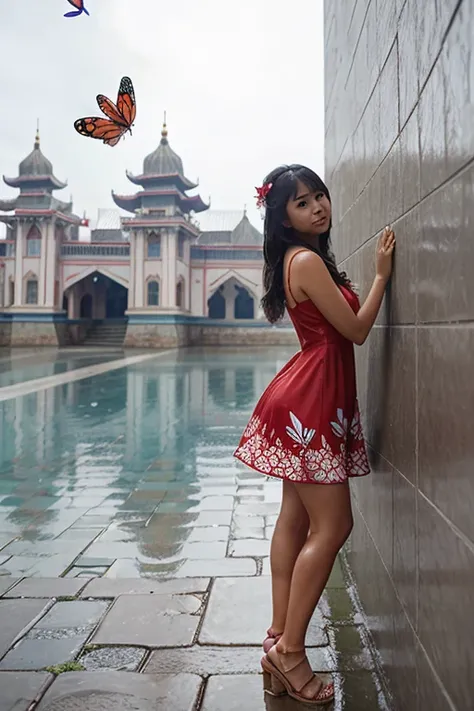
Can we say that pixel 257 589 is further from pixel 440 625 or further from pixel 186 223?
pixel 186 223

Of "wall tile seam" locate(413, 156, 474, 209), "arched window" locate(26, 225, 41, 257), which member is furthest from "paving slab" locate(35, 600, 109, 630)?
"arched window" locate(26, 225, 41, 257)

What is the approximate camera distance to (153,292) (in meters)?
27.6

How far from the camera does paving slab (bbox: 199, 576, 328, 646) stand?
78.5 inches

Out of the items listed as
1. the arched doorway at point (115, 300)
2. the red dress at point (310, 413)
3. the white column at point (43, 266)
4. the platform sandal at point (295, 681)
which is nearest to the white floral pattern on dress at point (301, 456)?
the red dress at point (310, 413)

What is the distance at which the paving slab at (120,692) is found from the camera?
161 cm

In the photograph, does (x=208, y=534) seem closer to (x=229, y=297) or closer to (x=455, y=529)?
(x=455, y=529)

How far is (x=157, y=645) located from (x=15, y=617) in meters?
0.55

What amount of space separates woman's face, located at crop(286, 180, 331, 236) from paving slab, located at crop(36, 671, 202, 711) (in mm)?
1318

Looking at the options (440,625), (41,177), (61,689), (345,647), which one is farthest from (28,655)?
(41,177)

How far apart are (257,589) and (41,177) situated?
29090 millimetres

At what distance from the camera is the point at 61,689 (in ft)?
5.55

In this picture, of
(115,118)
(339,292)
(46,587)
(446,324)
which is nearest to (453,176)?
(446,324)

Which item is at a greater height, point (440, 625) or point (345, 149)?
point (345, 149)

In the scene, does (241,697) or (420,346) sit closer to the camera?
(420,346)
